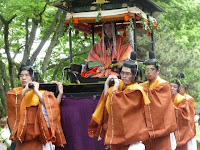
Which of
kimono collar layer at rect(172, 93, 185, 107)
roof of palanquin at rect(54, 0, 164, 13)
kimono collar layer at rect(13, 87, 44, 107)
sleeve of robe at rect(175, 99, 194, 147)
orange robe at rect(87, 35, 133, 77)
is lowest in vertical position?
sleeve of robe at rect(175, 99, 194, 147)

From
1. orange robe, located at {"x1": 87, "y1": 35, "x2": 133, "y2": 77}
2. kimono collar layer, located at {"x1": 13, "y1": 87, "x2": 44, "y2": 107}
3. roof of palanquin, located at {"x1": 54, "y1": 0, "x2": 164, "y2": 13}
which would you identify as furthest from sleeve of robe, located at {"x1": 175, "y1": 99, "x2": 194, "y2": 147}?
kimono collar layer, located at {"x1": 13, "y1": 87, "x2": 44, "y2": 107}

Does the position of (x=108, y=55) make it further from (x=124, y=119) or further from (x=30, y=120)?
(x=124, y=119)

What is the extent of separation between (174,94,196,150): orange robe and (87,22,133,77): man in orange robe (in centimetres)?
138

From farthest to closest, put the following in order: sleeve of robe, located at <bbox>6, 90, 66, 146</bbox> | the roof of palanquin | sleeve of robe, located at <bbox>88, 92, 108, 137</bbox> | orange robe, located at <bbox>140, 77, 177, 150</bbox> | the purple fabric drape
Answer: the roof of palanquin → the purple fabric drape → sleeve of robe, located at <bbox>6, 90, 66, 146</bbox> → orange robe, located at <bbox>140, 77, 177, 150</bbox> → sleeve of robe, located at <bbox>88, 92, 108, 137</bbox>

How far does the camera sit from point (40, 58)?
20.9m

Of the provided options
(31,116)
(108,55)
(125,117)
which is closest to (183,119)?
(108,55)

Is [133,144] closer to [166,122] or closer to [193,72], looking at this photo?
[166,122]

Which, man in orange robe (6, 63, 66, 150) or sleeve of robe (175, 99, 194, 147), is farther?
sleeve of robe (175, 99, 194, 147)

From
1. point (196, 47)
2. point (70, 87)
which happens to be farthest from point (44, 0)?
point (196, 47)

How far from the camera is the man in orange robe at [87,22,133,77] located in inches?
368

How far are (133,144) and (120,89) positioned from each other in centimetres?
81

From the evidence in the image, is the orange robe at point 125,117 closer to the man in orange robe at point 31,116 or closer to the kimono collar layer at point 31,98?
the man in orange robe at point 31,116

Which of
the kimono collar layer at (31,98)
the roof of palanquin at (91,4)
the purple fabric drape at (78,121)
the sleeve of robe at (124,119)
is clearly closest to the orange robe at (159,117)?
the sleeve of robe at (124,119)

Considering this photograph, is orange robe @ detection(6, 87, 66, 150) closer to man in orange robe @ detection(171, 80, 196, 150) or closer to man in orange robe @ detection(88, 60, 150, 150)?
man in orange robe @ detection(88, 60, 150, 150)
